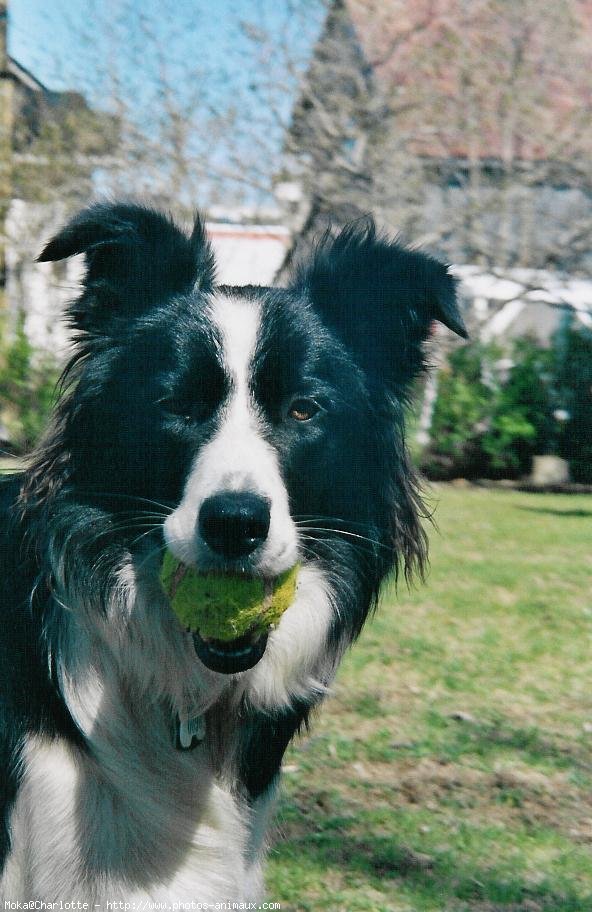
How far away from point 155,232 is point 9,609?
50.6 inches

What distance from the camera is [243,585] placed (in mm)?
2639

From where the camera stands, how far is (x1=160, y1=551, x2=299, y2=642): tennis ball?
2.63 meters

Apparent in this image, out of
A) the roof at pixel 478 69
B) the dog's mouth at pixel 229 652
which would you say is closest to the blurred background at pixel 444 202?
the roof at pixel 478 69

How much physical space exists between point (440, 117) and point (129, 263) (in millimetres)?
11823

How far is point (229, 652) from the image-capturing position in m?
2.70

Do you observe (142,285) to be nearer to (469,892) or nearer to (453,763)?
(469,892)

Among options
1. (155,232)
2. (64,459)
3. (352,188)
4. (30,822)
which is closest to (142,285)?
(155,232)

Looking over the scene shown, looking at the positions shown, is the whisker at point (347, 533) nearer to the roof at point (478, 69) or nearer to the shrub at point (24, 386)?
the shrub at point (24, 386)

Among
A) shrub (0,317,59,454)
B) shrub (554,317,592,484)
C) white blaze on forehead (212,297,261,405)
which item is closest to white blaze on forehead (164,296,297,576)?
white blaze on forehead (212,297,261,405)

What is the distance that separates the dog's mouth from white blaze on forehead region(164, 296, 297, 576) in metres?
0.22

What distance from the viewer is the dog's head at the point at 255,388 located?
290cm

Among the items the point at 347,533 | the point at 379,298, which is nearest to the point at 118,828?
the point at 347,533

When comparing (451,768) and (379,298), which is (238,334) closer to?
(379,298)

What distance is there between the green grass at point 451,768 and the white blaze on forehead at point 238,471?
2.63ft
